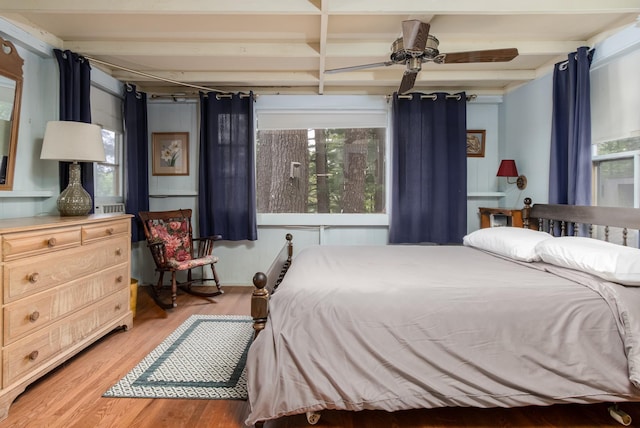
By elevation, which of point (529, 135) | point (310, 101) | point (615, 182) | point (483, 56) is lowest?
point (615, 182)

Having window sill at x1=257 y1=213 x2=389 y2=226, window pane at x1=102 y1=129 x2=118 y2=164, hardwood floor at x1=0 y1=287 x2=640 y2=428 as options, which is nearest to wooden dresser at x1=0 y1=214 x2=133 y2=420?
hardwood floor at x1=0 y1=287 x2=640 y2=428

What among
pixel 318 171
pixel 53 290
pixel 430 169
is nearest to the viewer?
pixel 53 290

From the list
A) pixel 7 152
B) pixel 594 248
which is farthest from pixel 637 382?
pixel 7 152

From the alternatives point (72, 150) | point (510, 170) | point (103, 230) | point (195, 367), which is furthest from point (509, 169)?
point (72, 150)

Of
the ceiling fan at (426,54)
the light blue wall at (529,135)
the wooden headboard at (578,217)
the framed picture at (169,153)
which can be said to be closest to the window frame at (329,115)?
the framed picture at (169,153)

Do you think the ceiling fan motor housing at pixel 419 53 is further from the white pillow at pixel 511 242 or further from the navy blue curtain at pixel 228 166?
the navy blue curtain at pixel 228 166

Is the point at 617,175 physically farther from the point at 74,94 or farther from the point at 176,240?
the point at 74,94

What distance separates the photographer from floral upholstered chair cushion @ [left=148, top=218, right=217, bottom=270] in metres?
3.55

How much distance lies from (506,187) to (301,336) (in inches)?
137

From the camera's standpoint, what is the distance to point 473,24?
104 inches

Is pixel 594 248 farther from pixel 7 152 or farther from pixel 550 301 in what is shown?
pixel 7 152

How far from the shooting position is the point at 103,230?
252cm

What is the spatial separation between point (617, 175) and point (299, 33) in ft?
8.96

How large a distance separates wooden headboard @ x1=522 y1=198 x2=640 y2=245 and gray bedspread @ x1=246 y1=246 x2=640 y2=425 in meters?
0.93
